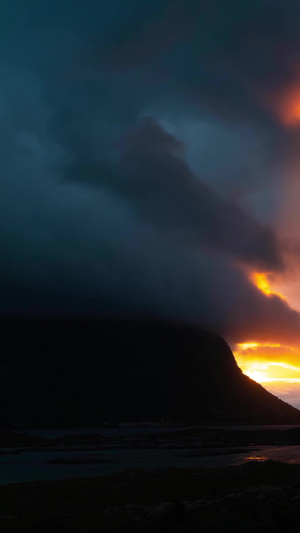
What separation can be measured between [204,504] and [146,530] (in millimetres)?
10586

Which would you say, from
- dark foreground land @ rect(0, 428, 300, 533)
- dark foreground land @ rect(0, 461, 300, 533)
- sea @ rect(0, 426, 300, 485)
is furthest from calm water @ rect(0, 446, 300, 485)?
dark foreground land @ rect(0, 461, 300, 533)

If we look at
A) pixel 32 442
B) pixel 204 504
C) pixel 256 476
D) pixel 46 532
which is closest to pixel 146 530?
pixel 46 532

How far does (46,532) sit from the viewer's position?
105 ft

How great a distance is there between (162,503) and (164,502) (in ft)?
5.93

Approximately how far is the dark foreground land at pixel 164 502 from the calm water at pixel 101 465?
1057 centimetres

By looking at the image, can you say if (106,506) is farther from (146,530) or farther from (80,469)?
(80,469)

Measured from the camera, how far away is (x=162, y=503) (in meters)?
41.0

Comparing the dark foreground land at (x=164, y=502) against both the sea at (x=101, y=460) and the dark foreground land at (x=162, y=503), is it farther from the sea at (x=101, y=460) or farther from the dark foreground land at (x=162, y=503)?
the sea at (x=101, y=460)

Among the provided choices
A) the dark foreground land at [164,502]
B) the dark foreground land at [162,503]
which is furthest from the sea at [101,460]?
the dark foreground land at [162,503]

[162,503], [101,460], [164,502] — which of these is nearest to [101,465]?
[101,460]

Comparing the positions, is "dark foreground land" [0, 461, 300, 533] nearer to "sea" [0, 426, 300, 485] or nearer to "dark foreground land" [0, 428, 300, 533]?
"dark foreground land" [0, 428, 300, 533]

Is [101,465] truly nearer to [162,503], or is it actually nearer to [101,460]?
[101,460]

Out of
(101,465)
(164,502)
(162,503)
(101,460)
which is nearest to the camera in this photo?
(162,503)

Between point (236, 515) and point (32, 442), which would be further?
point (32, 442)
